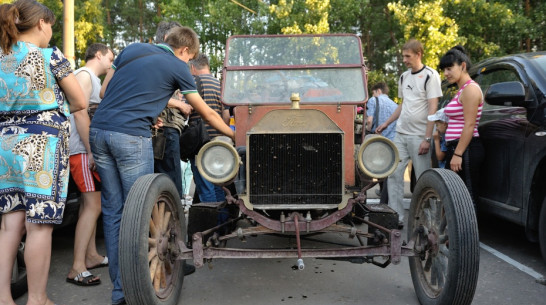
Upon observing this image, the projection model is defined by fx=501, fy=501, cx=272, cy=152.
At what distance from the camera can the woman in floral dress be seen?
3.05m

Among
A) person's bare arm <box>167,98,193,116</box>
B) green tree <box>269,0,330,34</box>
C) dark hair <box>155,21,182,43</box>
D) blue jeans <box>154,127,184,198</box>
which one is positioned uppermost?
green tree <box>269,0,330,34</box>

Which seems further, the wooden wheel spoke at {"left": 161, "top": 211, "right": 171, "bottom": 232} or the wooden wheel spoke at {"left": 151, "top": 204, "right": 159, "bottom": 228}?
the wooden wheel spoke at {"left": 161, "top": 211, "right": 171, "bottom": 232}

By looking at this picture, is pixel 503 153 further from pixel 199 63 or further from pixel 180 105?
pixel 199 63

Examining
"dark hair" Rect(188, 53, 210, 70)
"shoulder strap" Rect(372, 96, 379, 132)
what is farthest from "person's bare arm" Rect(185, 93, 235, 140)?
"shoulder strap" Rect(372, 96, 379, 132)

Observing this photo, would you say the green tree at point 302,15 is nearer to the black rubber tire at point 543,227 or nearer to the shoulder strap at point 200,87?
the shoulder strap at point 200,87

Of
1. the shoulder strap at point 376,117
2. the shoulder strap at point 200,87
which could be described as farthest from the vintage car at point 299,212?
the shoulder strap at point 376,117

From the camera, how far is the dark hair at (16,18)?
3.02 metres

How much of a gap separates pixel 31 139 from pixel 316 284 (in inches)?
90.3

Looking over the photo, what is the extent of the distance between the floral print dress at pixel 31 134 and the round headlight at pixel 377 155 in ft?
6.52

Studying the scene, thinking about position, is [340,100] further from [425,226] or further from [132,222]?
[132,222]

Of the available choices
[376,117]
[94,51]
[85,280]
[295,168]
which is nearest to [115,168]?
[85,280]

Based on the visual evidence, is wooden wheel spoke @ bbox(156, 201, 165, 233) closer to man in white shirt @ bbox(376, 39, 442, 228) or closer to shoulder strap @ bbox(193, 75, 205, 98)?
shoulder strap @ bbox(193, 75, 205, 98)

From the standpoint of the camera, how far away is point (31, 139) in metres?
3.07

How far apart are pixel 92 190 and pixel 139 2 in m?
23.3
